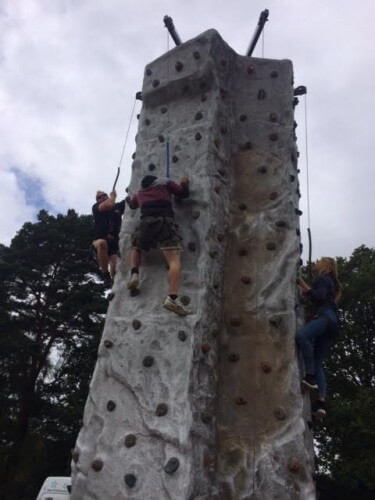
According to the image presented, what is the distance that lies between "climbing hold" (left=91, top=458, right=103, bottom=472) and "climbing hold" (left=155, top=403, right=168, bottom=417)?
2.02 ft

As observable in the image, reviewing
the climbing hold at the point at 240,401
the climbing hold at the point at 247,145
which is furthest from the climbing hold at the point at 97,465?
the climbing hold at the point at 247,145

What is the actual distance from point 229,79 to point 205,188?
189 cm

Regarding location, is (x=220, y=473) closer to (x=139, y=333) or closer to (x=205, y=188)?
(x=139, y=333)

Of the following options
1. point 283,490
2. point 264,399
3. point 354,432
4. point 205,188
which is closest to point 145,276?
point 205,188

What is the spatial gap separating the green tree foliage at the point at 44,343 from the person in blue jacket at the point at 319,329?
13.1 m

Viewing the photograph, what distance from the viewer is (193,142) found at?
19.9 ft

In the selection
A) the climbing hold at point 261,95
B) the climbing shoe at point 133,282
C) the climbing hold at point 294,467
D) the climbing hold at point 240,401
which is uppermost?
the climbing hold at point 261,95

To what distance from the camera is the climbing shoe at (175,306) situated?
4797mm

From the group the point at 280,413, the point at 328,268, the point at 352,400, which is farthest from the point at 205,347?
the point at 352,400

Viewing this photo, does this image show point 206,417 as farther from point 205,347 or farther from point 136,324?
point 136,324

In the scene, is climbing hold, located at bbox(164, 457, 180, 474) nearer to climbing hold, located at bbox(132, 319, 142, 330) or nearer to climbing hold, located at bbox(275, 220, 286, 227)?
climbing hold, located at bbox(132, 319, 142, 330)

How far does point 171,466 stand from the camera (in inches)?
163

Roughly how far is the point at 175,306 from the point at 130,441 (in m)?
1.24

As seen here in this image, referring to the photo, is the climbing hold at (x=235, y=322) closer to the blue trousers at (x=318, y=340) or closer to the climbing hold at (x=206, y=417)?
the blue trousers at (x=318, y=340)
